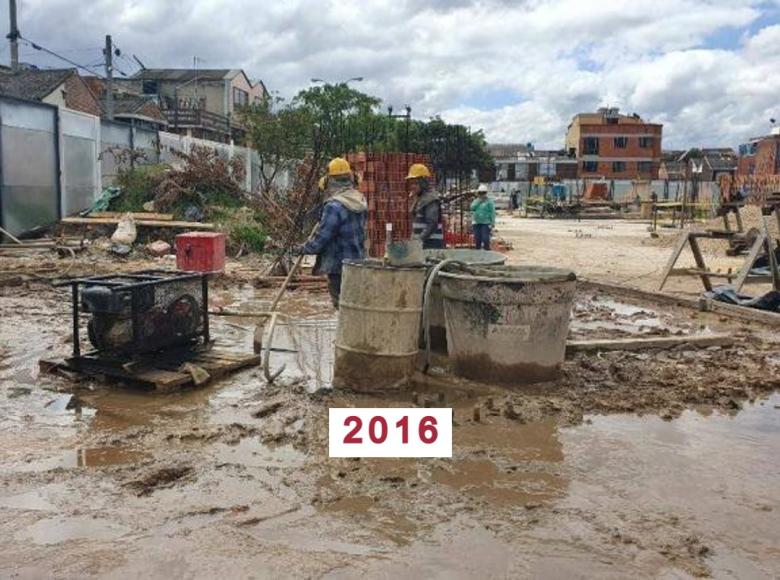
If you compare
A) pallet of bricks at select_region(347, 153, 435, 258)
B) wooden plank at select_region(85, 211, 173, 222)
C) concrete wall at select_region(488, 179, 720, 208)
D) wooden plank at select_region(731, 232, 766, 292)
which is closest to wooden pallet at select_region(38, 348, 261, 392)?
wooden plank at select_region(731, 232, 766, 292)

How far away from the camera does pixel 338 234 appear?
7.17 metres

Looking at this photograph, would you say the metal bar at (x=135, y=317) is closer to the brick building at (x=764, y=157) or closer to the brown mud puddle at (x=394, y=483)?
the brown mud puddle at (x=394, y=483)

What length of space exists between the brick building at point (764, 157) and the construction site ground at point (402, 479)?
3965 centimetres

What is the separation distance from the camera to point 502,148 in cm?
11669

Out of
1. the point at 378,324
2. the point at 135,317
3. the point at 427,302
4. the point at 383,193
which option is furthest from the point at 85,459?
the point at 383,193

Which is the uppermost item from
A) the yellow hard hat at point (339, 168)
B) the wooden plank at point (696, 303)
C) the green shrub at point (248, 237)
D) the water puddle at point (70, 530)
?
the yellow hard hat at point (339, 168)

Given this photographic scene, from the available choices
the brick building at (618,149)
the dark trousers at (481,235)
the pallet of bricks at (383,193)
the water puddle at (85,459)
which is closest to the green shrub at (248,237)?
the pallet of bricks at (383,193)

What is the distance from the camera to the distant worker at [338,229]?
23.1ft

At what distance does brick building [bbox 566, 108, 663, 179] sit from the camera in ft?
280

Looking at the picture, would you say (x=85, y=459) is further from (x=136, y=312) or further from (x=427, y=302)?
(x=427, y=302)

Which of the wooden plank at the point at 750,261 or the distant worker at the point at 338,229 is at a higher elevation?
the distant worker at the point at 338,229

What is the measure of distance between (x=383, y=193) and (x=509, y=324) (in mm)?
8457

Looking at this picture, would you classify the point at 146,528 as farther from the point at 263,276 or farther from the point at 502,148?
the point at 502,148

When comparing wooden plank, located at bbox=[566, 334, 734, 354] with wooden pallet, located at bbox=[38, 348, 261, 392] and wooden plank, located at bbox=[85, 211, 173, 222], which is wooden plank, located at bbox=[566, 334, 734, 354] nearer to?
wooden pallet, located at bbox=[38, 348, 261, 392]
